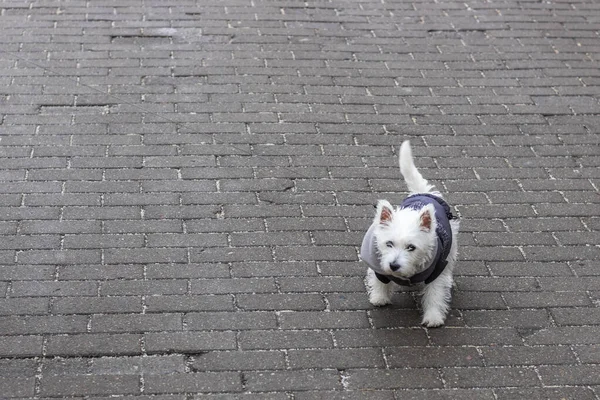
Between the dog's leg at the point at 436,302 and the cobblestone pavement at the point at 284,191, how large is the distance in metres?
0.08

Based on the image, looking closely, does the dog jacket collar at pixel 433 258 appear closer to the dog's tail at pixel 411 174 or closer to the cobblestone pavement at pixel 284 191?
the cobblestone pavement at pixel 284 191

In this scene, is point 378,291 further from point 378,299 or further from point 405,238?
point 405,238

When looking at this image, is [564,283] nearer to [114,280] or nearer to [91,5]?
[114,280]

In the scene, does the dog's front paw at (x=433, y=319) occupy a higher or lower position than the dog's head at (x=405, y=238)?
lower

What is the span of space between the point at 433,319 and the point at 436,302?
3.9 inches

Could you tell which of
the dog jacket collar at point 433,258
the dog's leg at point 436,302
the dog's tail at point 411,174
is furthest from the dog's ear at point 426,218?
the dog's tail at point 411,174

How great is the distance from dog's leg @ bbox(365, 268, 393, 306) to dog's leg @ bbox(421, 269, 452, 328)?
0.70 ft

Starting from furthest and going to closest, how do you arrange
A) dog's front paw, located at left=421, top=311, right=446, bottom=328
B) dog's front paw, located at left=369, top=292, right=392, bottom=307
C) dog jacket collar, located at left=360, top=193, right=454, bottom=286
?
dog's front paw, located at left=369, top=292, right=392, bottom=307
dog's front paw, located at left=421, top=311, right=446, bottom=328
dog jacket collar, located at left=360, top=193, right=454, bottom=286

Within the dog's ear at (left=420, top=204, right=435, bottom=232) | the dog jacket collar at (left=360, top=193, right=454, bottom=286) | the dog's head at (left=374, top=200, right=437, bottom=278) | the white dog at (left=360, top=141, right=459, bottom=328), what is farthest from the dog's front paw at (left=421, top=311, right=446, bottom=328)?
the dog's ear at (left=420, top=204, right=435, bottom=232)

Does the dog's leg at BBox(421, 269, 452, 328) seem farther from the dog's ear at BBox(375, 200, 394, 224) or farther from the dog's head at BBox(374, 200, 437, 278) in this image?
the dog's ear at BBox(375, 200, 394, 224)

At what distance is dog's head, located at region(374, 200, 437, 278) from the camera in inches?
189

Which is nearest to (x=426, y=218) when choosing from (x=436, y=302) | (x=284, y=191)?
(x=436, y=302)

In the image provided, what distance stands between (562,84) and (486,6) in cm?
200

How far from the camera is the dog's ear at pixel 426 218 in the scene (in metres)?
4.82
